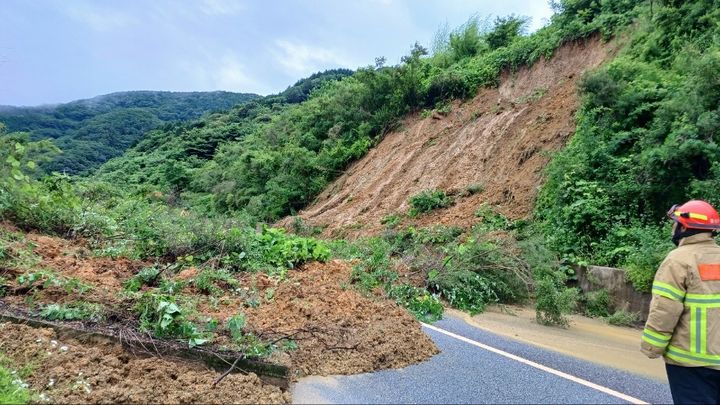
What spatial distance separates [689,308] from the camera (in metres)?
3.43

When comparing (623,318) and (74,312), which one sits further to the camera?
(623,318)

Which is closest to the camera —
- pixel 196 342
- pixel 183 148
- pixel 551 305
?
pixel 196 342

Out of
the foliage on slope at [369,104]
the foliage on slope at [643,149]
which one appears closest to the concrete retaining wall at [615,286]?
the foliage on slope at [643,149]

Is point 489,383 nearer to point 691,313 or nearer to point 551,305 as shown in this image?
point 691,313

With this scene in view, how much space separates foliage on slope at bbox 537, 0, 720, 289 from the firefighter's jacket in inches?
228

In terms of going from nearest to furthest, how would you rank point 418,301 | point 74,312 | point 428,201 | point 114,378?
point 114,378 < point 74,312 < point 418,301 < point 428,201

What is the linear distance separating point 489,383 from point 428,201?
1366 centimetres

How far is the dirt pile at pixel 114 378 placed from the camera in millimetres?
4070

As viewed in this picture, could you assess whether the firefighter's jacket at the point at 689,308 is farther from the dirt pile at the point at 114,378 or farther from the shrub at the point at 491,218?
the shrub at the point at 491,218

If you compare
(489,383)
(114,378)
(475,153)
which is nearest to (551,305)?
(489,383)

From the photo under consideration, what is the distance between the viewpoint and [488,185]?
1764cm

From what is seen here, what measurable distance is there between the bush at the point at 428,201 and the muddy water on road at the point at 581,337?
8890 millimetres

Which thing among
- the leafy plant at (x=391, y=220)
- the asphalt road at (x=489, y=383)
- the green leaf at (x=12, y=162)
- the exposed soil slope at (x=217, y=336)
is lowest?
the asphalt road at (x=489, y=383)

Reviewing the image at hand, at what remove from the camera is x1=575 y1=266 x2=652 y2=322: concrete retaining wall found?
875cm
